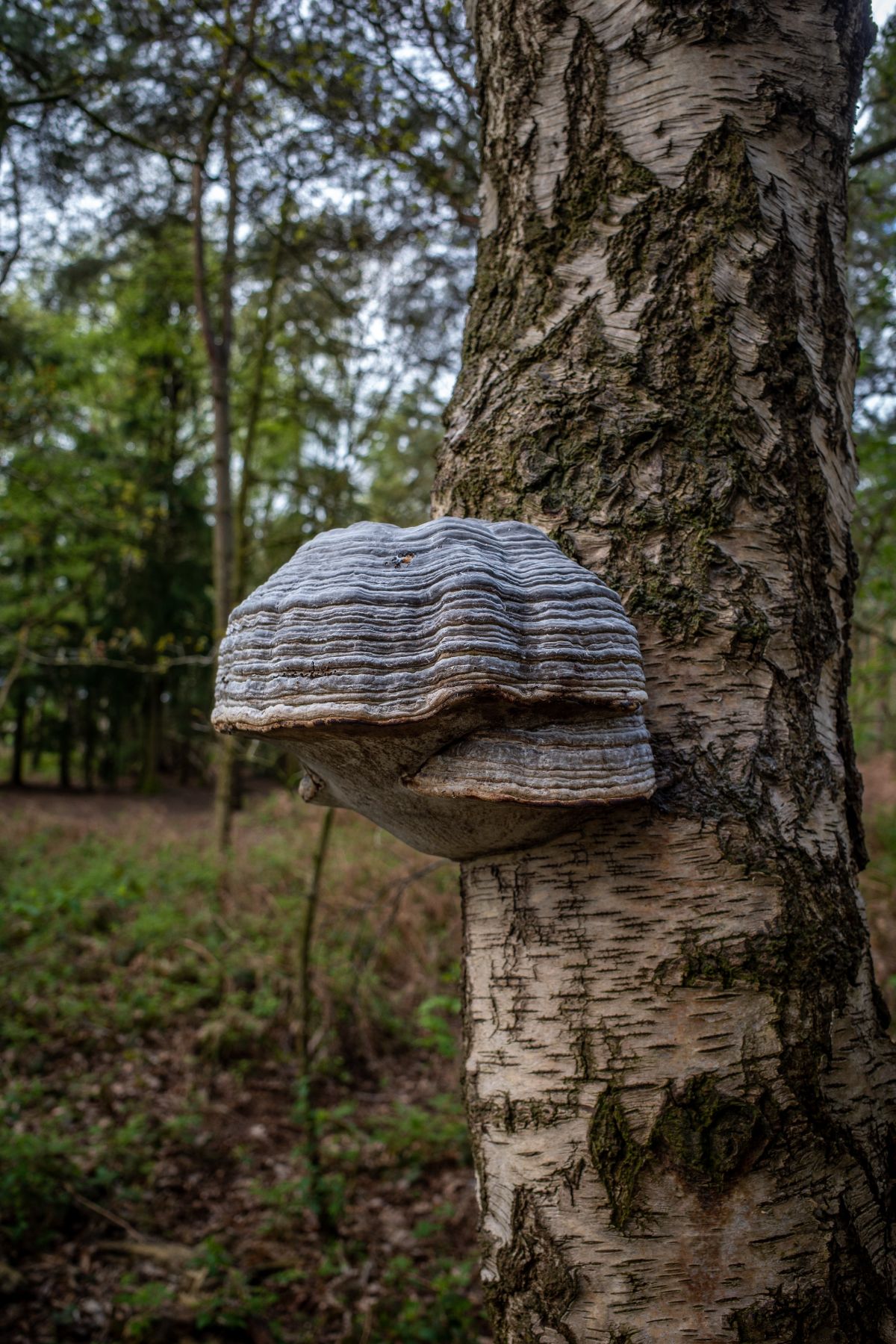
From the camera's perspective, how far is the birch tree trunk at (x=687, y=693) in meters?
1.19

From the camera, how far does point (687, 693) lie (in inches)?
53.1

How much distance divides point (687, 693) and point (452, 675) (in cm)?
51

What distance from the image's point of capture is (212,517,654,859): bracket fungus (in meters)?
1.07

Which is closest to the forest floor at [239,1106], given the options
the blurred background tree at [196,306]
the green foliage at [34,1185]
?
the green foliage at [34,1185]

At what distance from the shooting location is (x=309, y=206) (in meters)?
5.43

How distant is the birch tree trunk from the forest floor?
2.36 m

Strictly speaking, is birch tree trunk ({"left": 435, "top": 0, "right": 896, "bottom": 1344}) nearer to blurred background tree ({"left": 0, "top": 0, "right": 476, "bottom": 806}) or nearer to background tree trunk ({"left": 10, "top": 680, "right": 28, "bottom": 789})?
blurred background tree ({"left": 0, "top": 0, "right": 476, "bottom": 806})

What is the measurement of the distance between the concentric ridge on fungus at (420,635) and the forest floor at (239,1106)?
102 inches

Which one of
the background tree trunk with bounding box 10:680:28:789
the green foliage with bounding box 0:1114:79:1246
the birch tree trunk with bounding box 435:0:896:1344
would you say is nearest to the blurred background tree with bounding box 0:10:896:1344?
the green foliage with bounding box 0:1114:79:1246

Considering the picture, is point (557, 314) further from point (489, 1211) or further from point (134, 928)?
point (134, 928)

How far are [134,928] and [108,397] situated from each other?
1351cm

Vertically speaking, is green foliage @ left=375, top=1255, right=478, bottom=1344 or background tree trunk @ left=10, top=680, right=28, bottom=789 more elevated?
background tree trunk @ left=10, top=680, right=28, bottom=789

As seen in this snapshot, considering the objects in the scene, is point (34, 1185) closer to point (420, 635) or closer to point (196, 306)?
point (420, 635)

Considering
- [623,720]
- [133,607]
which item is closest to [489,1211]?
[623,720]
